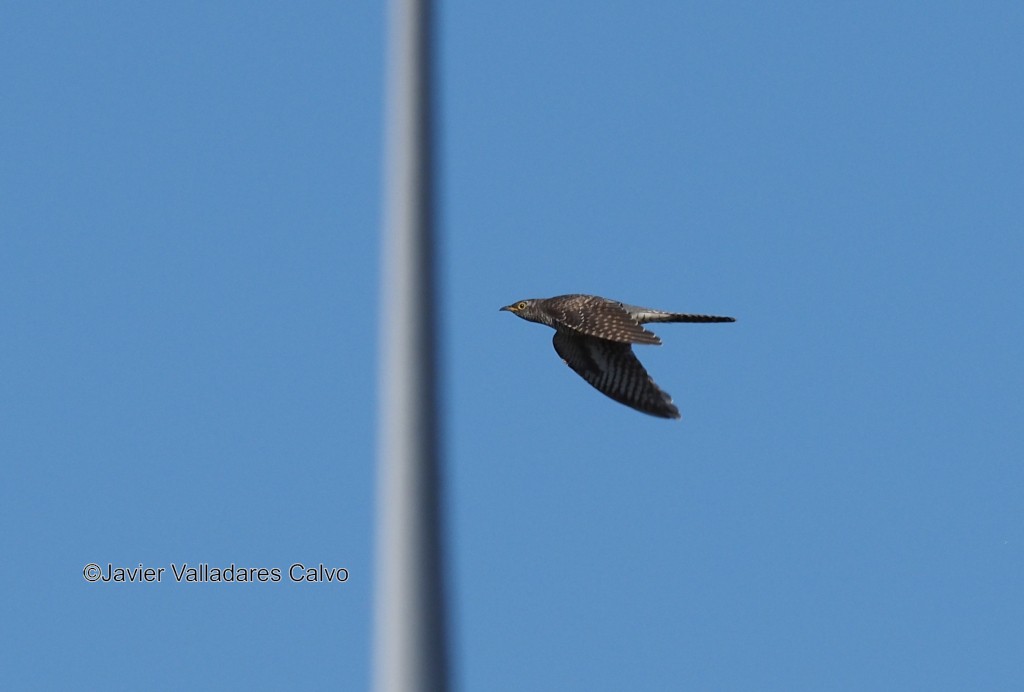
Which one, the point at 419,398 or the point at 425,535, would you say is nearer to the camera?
the point at 425,535

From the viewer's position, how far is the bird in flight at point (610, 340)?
14.4m

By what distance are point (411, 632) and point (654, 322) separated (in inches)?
341

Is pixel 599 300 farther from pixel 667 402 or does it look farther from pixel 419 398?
pixel 419 398

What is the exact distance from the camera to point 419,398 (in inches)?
314

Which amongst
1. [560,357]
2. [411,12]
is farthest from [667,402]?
[411,12]

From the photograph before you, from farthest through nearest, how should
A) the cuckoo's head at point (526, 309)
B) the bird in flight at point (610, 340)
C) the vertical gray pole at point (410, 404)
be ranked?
the cuckoo's head at point (526, 309) < the bird in flight at point (610, 340) < the vertical gray pole at point (410, 404)

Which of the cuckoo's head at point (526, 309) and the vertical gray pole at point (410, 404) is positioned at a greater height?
the cuckoo's head at point (526, 309)

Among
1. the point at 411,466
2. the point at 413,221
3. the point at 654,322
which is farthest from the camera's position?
the point at 654,322

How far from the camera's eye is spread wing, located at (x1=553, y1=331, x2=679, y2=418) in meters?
14.2

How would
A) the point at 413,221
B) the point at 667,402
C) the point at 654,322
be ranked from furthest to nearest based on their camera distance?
the point at 654,322 < the point at 667,402 < the point at 413,221

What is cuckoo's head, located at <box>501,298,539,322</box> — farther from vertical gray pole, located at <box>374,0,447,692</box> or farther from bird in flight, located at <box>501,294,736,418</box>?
vertical gray pole, located at <box>374,0,447,692</box>

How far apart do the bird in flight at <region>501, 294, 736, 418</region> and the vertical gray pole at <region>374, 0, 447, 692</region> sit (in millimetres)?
5447

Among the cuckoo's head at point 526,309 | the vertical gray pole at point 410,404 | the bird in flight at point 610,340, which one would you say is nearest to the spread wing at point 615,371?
the bird in flight at point 610,340

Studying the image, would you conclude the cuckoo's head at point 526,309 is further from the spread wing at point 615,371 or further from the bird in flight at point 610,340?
the spread wing at point 615,371
